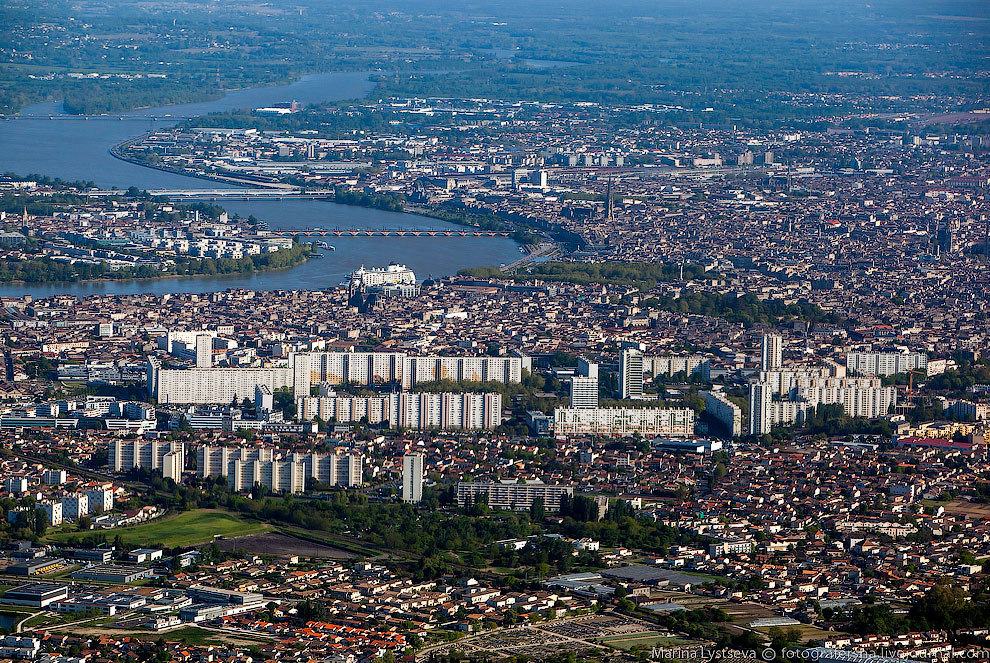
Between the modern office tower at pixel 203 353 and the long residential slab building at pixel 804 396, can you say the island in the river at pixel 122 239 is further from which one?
the long residential slab building at pixel 804 396

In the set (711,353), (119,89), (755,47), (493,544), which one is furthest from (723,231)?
(755,47)

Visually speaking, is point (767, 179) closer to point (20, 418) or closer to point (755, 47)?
point (20, 418)

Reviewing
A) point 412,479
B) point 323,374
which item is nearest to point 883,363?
point 323,374

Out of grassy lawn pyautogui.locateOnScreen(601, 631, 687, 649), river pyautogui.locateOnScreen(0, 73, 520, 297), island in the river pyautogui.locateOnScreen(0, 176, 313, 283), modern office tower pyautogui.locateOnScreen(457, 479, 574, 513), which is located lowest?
river pyautogui.locateOnScreen(0, 73, 520, 297)

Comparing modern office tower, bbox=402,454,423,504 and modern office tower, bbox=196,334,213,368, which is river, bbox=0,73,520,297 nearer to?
modern office tower, bbox=196,334,213,368

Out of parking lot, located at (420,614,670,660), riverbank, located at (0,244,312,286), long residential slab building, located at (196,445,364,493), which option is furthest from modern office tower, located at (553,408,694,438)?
riverbank, located at (0,244,312,286)

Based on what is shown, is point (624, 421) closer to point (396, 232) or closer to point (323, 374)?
point (323, 374)
